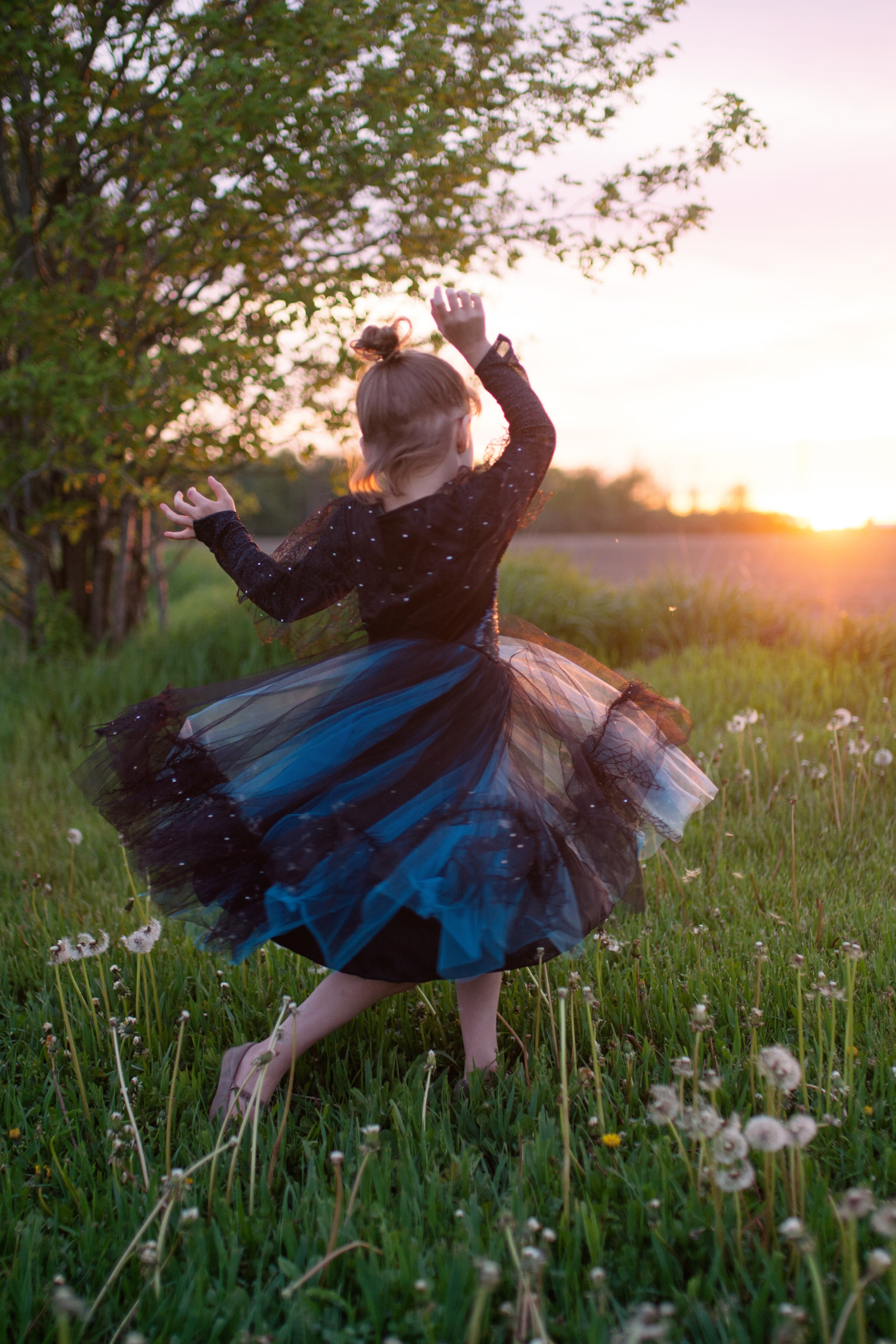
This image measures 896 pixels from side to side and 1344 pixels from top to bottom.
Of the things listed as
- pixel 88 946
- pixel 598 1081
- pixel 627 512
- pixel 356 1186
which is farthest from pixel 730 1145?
pixel 627 512

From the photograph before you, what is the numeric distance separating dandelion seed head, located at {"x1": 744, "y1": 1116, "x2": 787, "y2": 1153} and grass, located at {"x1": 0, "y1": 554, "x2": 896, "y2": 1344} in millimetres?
140

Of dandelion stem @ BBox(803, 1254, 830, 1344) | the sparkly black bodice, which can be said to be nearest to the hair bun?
the sparkly black bodice

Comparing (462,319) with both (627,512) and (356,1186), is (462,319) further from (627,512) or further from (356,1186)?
(627,512)

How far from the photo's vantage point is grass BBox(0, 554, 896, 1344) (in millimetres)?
1522

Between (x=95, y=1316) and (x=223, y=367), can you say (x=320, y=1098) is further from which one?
(x=223, y=367)

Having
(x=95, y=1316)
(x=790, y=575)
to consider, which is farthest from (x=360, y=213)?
(x=790, y=575)

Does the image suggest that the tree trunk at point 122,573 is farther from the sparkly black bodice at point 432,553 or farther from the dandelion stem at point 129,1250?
the dandelion stem at point 129,1250

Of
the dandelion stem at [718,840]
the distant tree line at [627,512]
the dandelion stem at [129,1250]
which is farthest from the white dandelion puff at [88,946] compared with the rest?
the distant tree line at [627,512]

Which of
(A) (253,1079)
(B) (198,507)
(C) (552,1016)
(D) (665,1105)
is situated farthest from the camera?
(B) (198,507)

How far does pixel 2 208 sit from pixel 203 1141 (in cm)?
644

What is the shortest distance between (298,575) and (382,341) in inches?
26.0

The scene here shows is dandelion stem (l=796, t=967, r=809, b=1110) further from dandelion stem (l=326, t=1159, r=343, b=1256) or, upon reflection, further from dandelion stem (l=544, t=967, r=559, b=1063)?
dandelion stem (l=326, t=1159, r=343, b=1256)

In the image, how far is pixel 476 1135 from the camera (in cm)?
204

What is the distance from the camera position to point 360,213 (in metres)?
5.24
